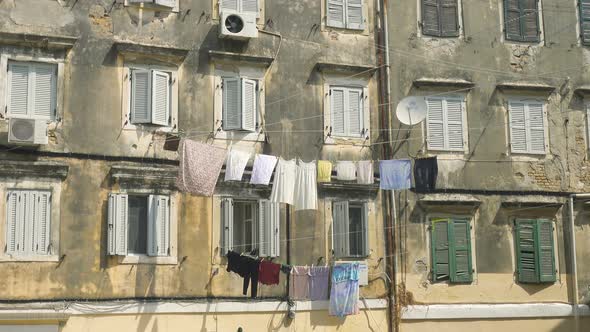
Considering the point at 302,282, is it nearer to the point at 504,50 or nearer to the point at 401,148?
the point at 401,148

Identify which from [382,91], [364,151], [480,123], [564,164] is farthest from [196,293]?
[564,164]

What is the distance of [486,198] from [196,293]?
7751mm

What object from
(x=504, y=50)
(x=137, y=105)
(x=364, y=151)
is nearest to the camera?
(x=137, y=105)

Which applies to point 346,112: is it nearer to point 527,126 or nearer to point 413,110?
point 413,110

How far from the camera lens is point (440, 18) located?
23453 millimetres

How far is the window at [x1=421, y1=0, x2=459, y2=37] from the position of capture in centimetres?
2333

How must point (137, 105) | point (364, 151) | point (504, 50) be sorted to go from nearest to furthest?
1. point (137, 105)
2. point (364, 151)
3. point (504, 50)

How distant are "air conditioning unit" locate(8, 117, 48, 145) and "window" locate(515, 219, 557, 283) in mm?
11783

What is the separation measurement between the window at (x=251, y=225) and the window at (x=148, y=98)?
2.41 meters

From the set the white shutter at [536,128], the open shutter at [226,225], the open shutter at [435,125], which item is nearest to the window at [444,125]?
the open shutter at [435,125]

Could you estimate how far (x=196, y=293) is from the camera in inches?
798

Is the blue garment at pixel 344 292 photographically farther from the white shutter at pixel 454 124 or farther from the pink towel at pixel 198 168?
the white shutter at pixel 454 124

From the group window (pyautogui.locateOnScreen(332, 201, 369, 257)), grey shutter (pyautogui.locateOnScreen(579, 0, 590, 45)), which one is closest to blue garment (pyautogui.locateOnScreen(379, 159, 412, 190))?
window (pyautogui.locateOnScreen(332, 201, 369, 257))

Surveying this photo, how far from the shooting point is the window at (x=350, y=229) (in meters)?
21.7
